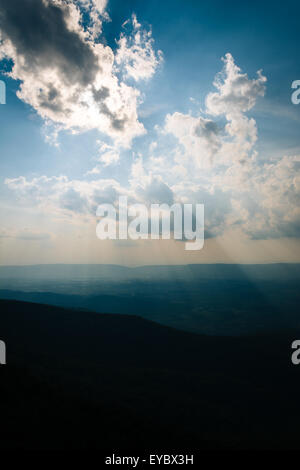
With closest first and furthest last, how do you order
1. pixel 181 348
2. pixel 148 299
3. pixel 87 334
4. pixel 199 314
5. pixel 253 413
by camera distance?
pixel 253 413
pixel 181 348
pixel 87 334
pixel 199 314
pixel 148 299

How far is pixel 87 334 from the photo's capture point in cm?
4075

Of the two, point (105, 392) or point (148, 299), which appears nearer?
point (105, 392)

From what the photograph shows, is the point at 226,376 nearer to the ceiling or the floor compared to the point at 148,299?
nearer to the floor

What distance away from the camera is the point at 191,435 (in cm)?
1327

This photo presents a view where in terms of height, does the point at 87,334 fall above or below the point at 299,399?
above

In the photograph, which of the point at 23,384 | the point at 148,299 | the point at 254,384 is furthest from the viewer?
the point at 148,299

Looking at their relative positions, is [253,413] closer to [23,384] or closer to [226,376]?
[226,376]

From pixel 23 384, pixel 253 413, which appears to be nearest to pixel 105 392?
pixel 23 384

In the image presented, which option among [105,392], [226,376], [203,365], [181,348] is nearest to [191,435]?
[105,392]

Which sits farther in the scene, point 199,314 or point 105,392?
point 199,314

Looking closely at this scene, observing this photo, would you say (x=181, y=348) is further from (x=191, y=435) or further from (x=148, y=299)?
(x=148, y=299)

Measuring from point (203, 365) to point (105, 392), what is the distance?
19.5m

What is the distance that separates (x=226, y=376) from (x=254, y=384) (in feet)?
11.1
